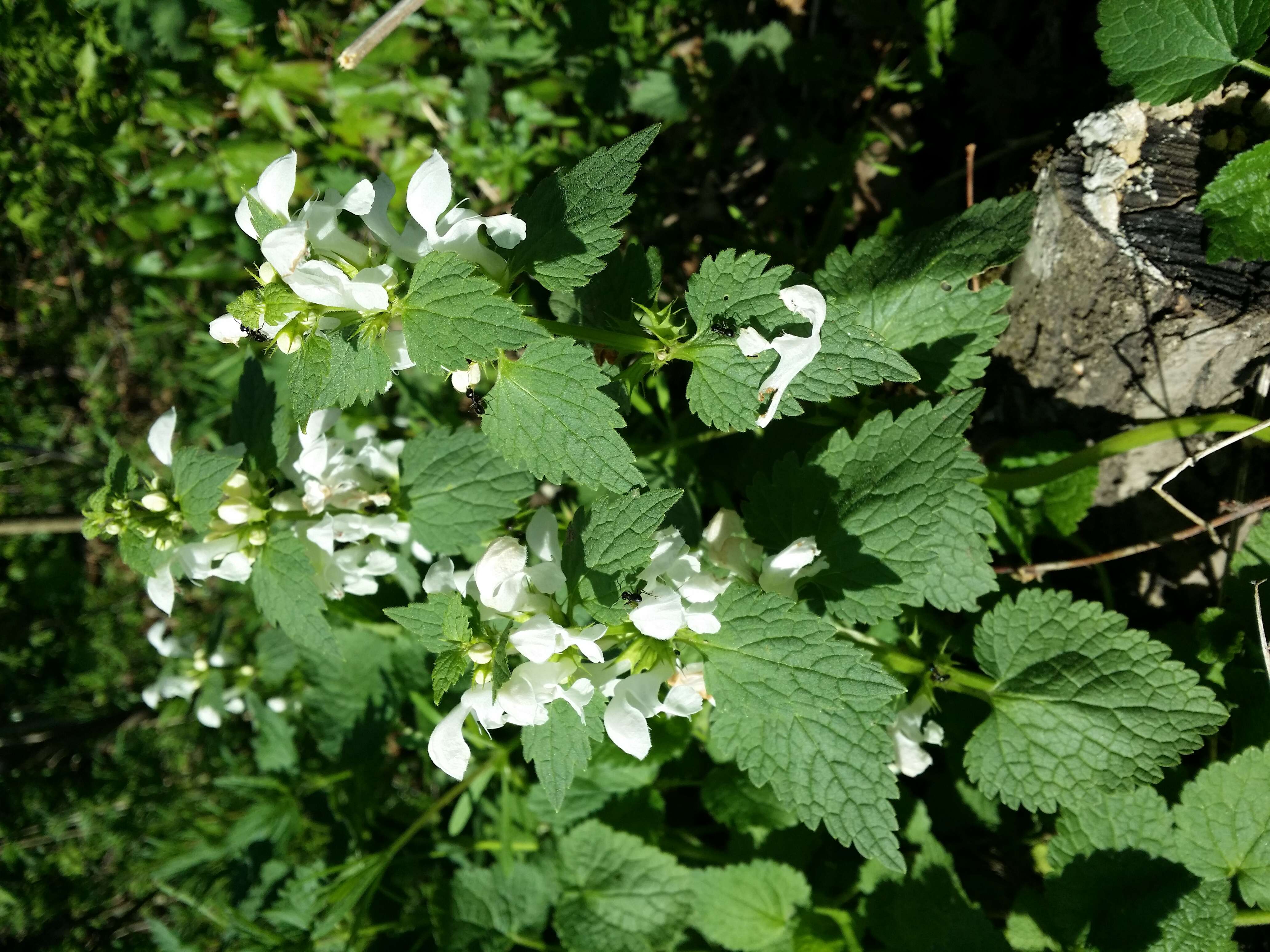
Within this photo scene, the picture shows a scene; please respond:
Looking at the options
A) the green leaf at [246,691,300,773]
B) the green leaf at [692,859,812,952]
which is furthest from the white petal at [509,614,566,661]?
the green leaf at [246,691,300,773]

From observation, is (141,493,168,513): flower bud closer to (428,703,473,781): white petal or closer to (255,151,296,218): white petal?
(255,151,296,218): white petal

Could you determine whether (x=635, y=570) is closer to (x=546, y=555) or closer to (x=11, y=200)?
(x=546, y=555)

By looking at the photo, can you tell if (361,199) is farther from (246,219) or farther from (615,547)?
(615,547)

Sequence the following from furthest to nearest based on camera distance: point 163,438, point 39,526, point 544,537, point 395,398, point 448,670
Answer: point 395,398
point 39,526
point 163,438
point 544,537
point 448,670

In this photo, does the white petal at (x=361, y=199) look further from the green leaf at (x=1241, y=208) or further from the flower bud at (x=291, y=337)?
the green leaf at (x=1241, y=208)

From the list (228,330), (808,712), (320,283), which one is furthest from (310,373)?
(808,712)

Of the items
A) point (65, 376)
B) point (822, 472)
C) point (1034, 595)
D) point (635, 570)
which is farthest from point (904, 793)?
point (65, 376)
